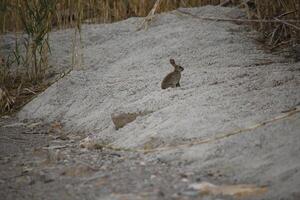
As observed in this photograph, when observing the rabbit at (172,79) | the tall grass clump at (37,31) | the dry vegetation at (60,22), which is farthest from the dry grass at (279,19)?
the tall grass clump at (37,31)

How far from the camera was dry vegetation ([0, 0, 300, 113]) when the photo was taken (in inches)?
140

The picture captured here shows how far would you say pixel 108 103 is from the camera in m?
2.99

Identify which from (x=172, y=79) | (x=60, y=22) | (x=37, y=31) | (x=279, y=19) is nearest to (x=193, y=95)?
(x=172, y=79)

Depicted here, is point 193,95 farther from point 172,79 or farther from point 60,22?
point 60,22

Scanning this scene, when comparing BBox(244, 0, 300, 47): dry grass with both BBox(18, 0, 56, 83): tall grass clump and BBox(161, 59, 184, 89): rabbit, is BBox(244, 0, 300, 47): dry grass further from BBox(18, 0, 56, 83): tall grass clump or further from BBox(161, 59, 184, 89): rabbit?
BBox(18, 0, 56, 83): tall grass clump

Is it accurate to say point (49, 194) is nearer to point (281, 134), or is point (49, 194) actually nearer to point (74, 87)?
point (281, 134)

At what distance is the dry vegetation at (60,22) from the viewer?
3.54m

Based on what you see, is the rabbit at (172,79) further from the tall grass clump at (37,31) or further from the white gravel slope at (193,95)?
the tall grass clump at (37,31)

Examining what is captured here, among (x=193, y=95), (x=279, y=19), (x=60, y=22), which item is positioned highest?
(x=279, y=19)

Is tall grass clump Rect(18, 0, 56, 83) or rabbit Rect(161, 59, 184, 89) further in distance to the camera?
tall grass clump Rect(18, 0, 56, 83)

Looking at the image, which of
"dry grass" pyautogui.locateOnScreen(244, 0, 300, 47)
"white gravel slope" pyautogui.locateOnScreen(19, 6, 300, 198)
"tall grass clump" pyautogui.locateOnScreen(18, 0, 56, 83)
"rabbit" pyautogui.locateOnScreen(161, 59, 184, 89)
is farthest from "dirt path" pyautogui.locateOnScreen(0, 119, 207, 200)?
"dry grass" pyautogui.locateOnScreen(244, 0, 300, 47)

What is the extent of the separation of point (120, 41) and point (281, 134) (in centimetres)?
237

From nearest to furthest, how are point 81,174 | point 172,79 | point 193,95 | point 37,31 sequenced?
point 81,174 → point 193,95 → point 172,79 → point 37,31

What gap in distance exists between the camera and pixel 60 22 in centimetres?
488
